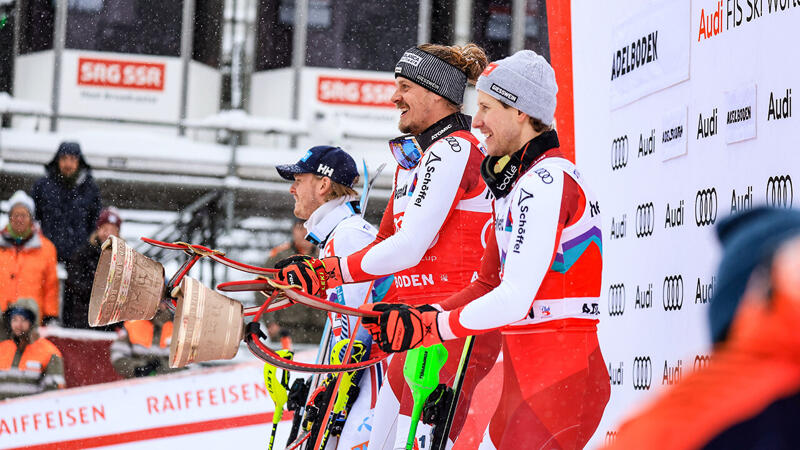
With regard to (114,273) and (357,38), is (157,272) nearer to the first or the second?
(114,273)

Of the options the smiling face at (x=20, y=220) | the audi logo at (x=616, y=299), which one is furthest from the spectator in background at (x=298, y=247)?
the audi logo at (x=616, y=299)

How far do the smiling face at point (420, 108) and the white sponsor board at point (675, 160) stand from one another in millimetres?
837

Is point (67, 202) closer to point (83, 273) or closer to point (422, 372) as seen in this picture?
point (83, 273)

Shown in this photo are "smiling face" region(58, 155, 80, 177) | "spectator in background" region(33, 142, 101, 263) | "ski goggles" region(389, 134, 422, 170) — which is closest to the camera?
"ski goggles" region(389, 134, 422, 170)

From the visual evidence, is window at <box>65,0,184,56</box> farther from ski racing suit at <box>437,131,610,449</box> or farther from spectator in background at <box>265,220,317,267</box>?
ski racing suit at <box>437,131,610,449</box>

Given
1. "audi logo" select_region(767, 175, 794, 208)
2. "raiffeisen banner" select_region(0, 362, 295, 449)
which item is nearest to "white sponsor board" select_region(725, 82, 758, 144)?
"audi logo" select_region(767, 175, 794, 208)

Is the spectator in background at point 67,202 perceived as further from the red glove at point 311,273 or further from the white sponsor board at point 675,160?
the red glove at point 311,273

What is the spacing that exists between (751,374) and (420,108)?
10.7 ft

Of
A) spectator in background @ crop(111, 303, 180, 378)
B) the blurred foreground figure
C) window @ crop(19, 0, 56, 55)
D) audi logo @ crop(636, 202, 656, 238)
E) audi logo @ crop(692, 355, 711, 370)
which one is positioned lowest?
spectator in background @ crop(111, 303, 180, 378)

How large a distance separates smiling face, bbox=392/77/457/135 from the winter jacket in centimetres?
505

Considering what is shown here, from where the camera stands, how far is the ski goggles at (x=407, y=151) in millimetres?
4047

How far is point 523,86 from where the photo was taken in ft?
10.4

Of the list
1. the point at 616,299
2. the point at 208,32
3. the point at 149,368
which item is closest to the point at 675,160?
the point at 616,299

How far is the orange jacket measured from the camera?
823 cm
